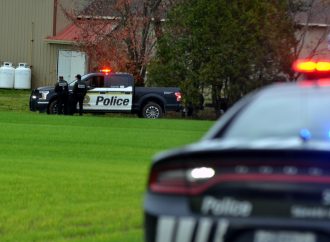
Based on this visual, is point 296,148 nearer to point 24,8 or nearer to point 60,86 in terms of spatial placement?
point 60,86

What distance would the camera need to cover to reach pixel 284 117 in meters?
6.12

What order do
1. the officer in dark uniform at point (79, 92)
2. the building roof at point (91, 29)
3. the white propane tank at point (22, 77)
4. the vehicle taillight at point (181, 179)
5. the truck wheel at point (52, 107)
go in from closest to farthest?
the vehicle taillight at point (181, 179) < the officer in dark uniform at point (79, 92) < the truck wheel at point (52, 107) < the building roof at point (91, 29) < the white propane tank at point (22, 77)

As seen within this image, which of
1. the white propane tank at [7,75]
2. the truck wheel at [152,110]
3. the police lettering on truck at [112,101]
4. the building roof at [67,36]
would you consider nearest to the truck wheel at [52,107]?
the police lettering on truck at [112,101]

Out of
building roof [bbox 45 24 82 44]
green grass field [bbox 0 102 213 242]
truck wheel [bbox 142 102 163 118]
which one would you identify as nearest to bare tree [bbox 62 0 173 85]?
building roof [bbox 45 24 82 44]

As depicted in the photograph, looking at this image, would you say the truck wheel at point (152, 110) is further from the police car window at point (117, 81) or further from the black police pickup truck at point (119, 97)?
the police car window at point (117, 81)

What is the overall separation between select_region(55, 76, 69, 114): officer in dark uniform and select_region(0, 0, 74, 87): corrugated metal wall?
1510 centimetres

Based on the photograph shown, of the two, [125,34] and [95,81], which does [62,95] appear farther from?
[125,34]

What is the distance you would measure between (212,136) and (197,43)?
99.4 ft

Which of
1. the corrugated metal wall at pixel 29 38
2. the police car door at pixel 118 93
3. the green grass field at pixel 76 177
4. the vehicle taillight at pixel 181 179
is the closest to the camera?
the vehicle taillight at pixel 181 179

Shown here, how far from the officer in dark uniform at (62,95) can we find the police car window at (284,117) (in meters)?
26.3

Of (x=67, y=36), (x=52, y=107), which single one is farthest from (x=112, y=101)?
(x=67, y=36)

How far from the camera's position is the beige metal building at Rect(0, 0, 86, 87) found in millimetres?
47844

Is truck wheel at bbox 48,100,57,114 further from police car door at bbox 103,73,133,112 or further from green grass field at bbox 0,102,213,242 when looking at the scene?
green grass field at bbox 0,102,213,242

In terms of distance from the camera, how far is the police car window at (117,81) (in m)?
33.7
